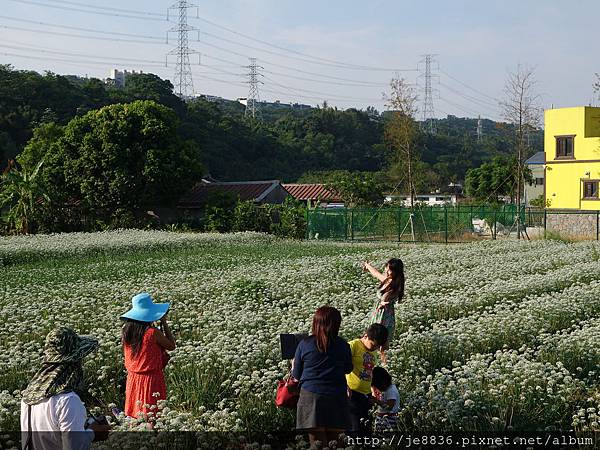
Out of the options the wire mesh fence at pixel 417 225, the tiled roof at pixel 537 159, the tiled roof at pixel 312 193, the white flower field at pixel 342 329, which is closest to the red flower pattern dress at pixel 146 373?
the white flower field at pixel 342 329

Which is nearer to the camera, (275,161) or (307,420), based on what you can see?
(307,420)

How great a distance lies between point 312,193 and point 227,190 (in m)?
8.11

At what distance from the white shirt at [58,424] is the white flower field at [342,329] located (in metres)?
1.22

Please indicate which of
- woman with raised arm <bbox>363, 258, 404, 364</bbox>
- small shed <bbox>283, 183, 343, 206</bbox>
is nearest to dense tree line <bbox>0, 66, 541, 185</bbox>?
small shed <bbox>283, 183, 343, 206</bbox>

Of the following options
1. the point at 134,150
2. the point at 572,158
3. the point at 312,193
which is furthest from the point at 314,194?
the point at 572,158

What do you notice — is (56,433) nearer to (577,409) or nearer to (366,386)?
(366,386)

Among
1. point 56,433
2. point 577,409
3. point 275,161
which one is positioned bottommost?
point 577,409

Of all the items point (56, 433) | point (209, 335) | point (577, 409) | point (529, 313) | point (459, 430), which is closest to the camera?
point (56, 433)

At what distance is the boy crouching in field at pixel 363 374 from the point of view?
6.70m

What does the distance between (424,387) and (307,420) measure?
1.85 metres

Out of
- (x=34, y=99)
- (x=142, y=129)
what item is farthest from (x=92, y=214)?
(x=34, y=99)

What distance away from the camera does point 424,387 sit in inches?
299

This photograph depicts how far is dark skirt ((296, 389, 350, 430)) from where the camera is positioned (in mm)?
6102

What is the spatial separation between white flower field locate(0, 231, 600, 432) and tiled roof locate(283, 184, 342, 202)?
27.0 metres
